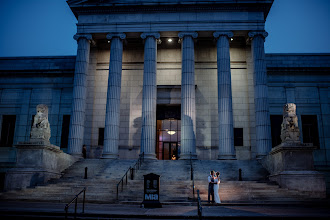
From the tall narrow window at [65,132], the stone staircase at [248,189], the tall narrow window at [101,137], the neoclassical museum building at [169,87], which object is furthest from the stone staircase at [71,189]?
the tall narrow window at [65,132]

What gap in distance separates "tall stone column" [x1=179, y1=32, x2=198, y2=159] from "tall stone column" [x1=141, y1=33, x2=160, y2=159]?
2426 mm

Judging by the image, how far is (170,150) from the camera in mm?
31203

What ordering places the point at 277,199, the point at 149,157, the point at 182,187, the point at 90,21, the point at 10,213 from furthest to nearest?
1. the point at 90,21
2. the point at 149,157
3. the point at 182,187
4. the point at 277,199
5. the point at 10,213

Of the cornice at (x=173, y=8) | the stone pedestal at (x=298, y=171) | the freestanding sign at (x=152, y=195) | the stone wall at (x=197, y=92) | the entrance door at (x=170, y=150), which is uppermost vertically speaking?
the cornice at (x=173, y=8)

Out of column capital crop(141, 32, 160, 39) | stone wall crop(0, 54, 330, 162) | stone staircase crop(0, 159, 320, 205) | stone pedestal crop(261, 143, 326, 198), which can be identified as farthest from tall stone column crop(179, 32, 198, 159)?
stone pedestal crop(261, 143, 326, 198)

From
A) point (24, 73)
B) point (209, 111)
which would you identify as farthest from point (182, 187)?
point (24, 73)

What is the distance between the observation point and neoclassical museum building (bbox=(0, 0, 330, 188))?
27.0 metres

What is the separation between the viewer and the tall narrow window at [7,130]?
32.1m

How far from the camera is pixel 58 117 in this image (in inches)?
1254

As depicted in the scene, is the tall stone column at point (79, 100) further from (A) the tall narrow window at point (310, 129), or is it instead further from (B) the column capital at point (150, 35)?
(A) the tall narrow window at point (310, 129)

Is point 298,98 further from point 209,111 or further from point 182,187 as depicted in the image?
point 182,187

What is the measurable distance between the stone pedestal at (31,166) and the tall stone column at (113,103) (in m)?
6.02

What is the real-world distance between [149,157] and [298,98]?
1596cm

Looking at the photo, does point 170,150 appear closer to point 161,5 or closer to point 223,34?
point 223,34
